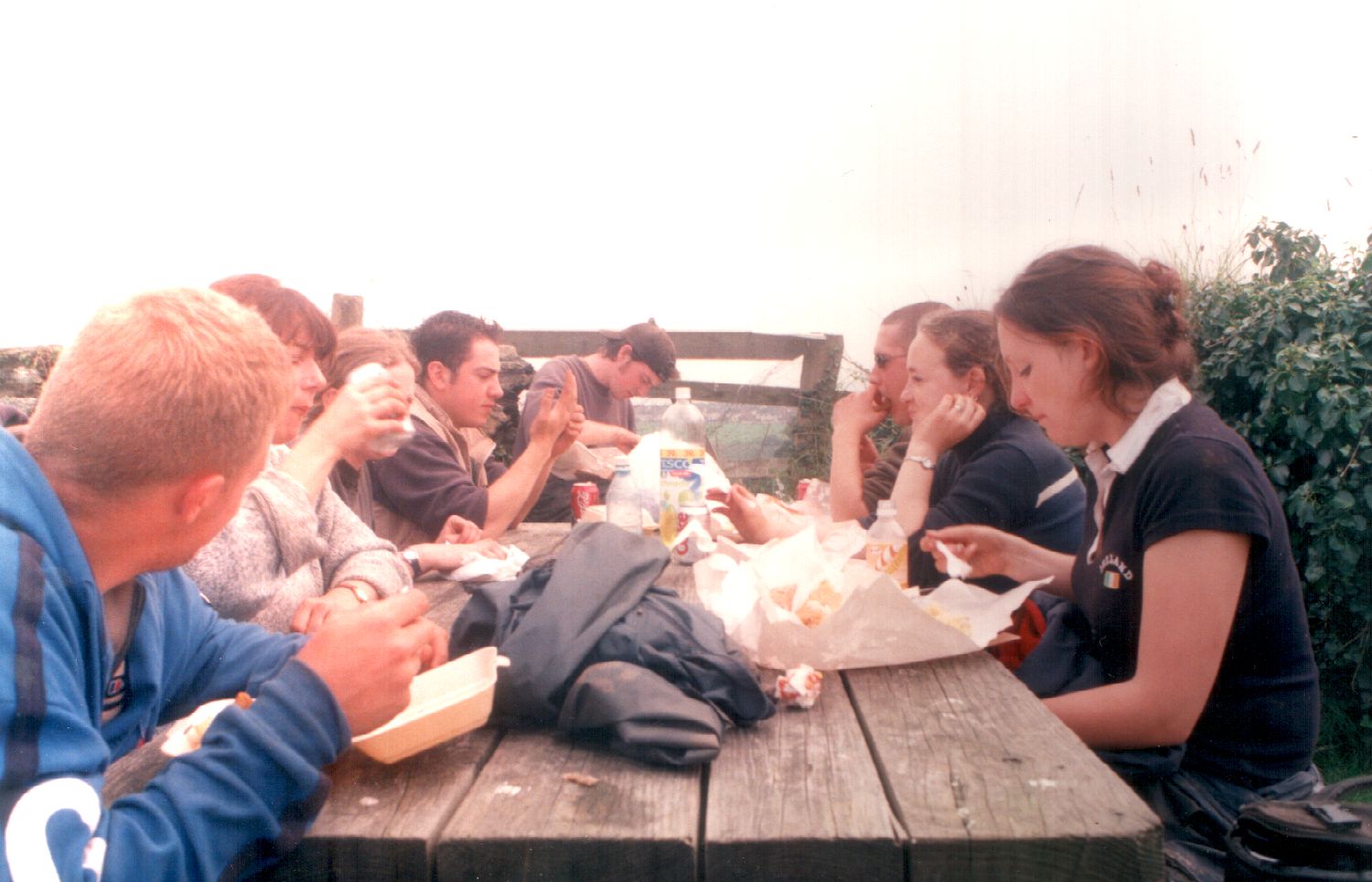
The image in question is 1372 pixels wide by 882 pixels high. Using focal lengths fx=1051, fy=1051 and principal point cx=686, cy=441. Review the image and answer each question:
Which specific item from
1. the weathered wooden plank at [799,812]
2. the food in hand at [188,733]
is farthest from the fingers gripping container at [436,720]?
the weathered wooden plank at [799,812]

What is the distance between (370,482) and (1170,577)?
249cm

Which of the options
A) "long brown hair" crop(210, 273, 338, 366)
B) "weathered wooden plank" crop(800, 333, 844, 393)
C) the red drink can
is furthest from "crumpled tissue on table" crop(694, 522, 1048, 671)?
"weathered wooden plank" crop(800, 333, 844, 393)

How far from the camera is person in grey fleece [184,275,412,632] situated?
1919 millimetres

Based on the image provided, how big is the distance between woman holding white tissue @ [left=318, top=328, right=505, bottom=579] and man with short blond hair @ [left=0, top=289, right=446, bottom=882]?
49.1 inches

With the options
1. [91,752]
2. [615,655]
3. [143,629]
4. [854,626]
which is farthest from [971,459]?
[91,752]

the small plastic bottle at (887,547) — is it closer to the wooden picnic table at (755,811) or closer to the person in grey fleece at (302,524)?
the wooden picnic table at (755,811)

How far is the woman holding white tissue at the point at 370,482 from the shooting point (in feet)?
8.89

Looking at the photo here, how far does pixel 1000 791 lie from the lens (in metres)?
1.21

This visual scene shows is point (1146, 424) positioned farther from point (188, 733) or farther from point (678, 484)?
point (188, 733)

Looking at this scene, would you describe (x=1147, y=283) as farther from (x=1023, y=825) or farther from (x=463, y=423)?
(x=463, y=423)

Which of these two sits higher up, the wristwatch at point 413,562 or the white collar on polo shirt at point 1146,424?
the white collar on polo shirt at point 1146,424

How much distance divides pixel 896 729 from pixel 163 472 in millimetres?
991

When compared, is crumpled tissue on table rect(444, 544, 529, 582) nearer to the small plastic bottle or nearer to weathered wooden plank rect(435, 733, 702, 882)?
the small plastic bottle

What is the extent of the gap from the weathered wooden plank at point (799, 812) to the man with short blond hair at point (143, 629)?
1.38 ft
